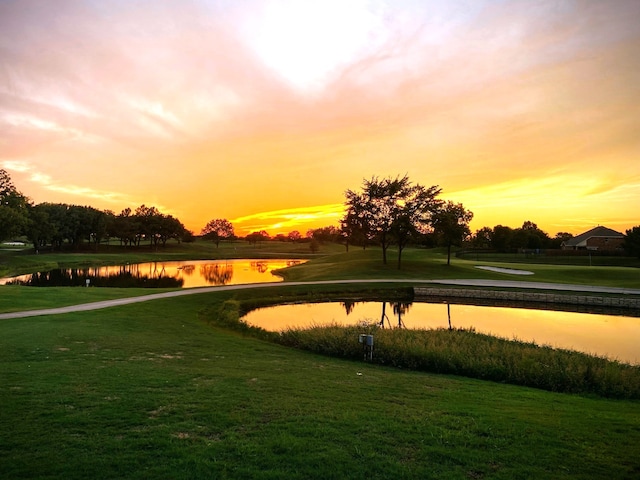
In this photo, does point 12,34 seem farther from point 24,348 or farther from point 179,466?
point 179,466

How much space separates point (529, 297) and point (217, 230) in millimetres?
123700

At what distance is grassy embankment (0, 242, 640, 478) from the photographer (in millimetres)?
4762

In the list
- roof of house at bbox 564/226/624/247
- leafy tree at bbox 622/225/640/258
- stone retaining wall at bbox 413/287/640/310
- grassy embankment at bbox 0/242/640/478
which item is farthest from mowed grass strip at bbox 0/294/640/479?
roof of house at bbox 564/226/624/247

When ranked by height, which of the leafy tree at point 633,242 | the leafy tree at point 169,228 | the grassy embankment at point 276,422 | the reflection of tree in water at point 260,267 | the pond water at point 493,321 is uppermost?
the leafy tree at point 169,228

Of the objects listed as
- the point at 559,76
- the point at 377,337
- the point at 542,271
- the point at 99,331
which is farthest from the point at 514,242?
the point at 99,331

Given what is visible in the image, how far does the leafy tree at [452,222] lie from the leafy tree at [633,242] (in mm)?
35315

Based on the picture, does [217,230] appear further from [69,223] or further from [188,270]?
[188,270]

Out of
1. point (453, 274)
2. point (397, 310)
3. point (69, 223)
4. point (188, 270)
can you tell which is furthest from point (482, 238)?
point (69, 223)

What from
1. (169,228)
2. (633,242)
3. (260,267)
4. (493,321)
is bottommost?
(493,321)

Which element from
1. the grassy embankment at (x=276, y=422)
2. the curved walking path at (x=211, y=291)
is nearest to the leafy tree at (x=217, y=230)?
the curved walking path at (x=211, y=291)

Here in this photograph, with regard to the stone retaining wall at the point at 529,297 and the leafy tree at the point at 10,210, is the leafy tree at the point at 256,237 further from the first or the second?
the stone retaining wall at the point at 529,297

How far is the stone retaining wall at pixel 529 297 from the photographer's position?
24.5 meters

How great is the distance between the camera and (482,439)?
223 inches

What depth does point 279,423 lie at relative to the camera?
6.06m
